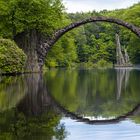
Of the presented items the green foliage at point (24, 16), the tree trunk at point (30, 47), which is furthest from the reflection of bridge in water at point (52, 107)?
the tree trunk at point (30, 47)

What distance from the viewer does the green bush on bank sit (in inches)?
1289

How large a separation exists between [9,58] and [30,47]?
7.16m

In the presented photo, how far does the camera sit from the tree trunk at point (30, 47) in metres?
40.0

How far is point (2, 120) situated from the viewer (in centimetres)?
1006

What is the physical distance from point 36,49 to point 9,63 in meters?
7.88

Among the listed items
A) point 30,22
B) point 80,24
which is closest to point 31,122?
point 30,22

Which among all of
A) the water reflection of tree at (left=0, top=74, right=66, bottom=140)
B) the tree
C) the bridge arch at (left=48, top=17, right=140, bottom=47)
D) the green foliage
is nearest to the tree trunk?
the tree

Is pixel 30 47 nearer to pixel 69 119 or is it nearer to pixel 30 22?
pixel 30 22

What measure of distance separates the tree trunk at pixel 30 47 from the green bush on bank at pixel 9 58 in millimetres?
4045

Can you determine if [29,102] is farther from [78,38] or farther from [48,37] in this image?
[78,38]

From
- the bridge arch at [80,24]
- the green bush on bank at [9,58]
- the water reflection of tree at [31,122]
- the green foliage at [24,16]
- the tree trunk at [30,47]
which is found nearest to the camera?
the water reflection of tree at [31,122]

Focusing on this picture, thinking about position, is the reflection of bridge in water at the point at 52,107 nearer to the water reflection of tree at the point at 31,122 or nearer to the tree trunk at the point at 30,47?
the water reflection of tree at the point at 31,122

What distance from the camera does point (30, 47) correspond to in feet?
132

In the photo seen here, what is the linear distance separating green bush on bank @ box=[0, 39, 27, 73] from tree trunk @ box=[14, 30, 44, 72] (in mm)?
4045
